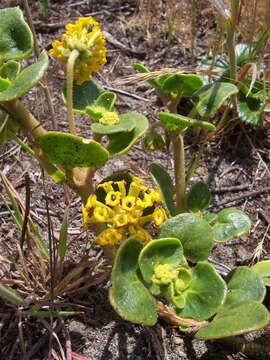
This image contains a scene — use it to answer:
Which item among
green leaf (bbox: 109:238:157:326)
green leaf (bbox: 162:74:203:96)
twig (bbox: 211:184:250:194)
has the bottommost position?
twig (bbox: 211:184:250:194)

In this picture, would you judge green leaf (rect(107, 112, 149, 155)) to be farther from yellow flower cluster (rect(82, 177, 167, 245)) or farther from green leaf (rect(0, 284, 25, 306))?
green leaf (rect(0, 284, 25, 306))

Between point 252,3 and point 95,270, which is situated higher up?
point 252,3

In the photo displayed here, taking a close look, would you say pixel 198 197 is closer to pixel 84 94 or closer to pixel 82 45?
pixel 84 94

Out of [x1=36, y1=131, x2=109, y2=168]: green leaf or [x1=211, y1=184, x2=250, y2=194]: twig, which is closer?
[x1=36, y1=131, x2=109, y2=168]: green leaf

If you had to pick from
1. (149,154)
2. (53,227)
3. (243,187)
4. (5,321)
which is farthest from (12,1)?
(5,321)

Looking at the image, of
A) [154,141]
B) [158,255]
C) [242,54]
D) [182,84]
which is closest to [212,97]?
[182,84]

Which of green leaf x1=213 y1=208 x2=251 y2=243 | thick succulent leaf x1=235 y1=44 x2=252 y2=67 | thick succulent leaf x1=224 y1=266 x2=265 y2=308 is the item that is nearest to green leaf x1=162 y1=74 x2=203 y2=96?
green leaf x1=213 y1=208 x2=251 y2=243

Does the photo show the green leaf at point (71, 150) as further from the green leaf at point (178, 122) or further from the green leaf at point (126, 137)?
the green leaf at point (178, 122)

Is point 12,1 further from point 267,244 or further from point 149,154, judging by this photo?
point 267,244
